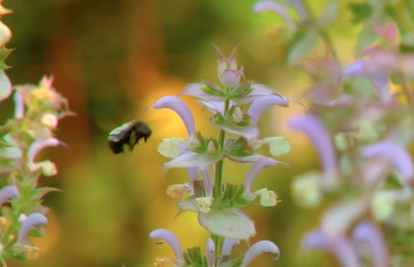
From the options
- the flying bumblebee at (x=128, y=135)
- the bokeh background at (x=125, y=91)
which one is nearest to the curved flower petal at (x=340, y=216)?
the flying bumblebee at (x=128, y=135)

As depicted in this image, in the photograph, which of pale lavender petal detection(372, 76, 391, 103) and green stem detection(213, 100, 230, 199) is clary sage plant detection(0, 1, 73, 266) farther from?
pale lavender petal detection(372, 76, 391, 103)

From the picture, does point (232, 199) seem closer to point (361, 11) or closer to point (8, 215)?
point (8, 215)

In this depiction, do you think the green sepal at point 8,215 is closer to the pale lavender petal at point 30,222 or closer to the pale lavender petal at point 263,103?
the pale lavender petal at point 30,222

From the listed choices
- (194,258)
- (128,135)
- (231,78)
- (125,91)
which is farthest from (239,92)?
(125,91)

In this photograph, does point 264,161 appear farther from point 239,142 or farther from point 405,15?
point 405,15

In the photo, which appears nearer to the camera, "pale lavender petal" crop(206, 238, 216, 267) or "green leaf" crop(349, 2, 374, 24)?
"pale lavender petal" crop(206, 238, 216, 267)

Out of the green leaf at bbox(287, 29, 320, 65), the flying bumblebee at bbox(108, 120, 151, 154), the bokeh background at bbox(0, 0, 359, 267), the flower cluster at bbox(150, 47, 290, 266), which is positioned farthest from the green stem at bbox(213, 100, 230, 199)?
the bokeh background at bbox(0, 0, 359, 267)
